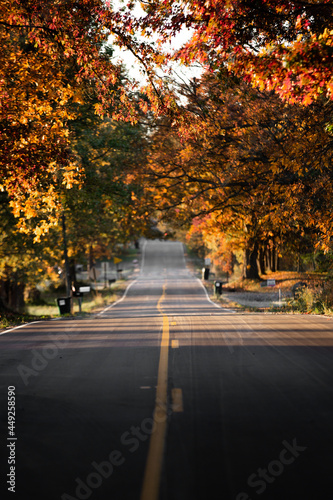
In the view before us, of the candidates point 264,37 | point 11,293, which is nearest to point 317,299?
point 264,37

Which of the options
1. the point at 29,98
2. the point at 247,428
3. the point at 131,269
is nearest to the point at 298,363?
the point at 247,428

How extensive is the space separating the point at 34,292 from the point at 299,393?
4900 cm

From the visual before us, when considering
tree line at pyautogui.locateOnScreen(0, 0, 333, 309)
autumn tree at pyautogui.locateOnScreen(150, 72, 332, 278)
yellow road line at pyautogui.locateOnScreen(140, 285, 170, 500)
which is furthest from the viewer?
autumn tree at pyautogui.locateOnScreen(150, 72, 332, 278)

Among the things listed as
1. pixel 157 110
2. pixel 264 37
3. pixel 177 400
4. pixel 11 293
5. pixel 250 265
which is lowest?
pixel 11 293

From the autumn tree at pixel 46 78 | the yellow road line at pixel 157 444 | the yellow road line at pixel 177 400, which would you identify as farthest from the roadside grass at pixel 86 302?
the yellow road line at pixel 177 400

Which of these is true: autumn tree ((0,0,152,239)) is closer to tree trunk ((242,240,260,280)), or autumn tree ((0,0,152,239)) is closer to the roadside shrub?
the roadside shrub

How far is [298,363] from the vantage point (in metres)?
8.98

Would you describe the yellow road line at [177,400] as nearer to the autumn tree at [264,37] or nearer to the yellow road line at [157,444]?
the yellow road line at [157,444]

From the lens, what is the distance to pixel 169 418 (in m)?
6.14

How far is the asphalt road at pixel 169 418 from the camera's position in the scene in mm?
4527

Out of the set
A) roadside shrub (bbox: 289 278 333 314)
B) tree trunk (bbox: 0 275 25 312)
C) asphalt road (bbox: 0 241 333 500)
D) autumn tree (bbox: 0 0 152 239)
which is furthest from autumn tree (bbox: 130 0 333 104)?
tree trunk (bbox: 0 275 25 312)

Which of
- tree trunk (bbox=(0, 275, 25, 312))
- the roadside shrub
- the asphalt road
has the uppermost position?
the asphalt road

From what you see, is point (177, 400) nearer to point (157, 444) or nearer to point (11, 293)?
point (157, 444)

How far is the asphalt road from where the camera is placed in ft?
14.9
